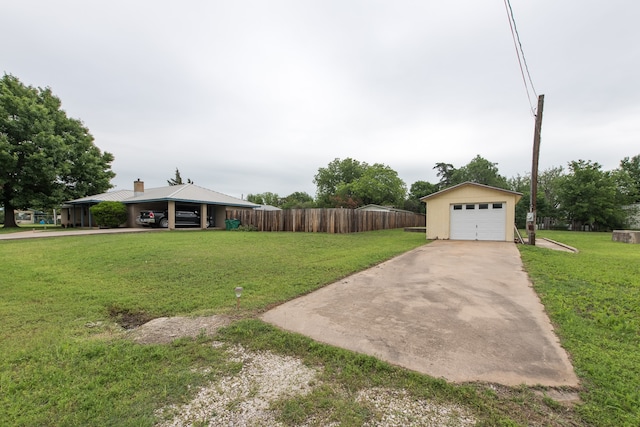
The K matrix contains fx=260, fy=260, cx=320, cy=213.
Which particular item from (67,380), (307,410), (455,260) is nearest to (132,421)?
(67,380)

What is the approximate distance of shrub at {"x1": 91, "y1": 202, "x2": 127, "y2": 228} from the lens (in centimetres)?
1812

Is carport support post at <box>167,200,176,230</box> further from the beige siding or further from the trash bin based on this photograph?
the beige siding

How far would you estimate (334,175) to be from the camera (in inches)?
1933

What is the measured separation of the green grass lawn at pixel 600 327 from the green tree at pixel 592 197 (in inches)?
871

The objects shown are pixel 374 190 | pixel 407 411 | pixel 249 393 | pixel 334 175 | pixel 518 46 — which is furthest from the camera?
pixel 334 175

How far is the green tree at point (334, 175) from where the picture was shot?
4762 centimetres

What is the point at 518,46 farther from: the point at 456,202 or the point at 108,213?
the point at 108,213

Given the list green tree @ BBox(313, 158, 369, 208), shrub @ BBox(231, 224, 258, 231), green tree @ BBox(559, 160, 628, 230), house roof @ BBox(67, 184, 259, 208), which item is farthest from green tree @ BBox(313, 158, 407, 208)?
shrub @ BBox(231, 224, 258, 231)

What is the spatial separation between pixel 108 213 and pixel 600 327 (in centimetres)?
2366

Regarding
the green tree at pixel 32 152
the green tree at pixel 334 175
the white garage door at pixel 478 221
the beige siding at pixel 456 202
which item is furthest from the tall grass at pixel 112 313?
the green tree at pixel 334 175

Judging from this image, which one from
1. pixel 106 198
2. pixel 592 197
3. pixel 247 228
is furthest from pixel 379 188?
pixel 106 198

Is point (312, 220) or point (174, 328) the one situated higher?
point (312, 220)

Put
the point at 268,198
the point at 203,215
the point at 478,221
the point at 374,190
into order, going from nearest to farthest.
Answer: the point at 478,221, the point at 203,215, the point at 374,190, the point at 268,198

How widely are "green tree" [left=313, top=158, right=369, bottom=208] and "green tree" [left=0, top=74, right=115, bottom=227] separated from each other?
32.5m
